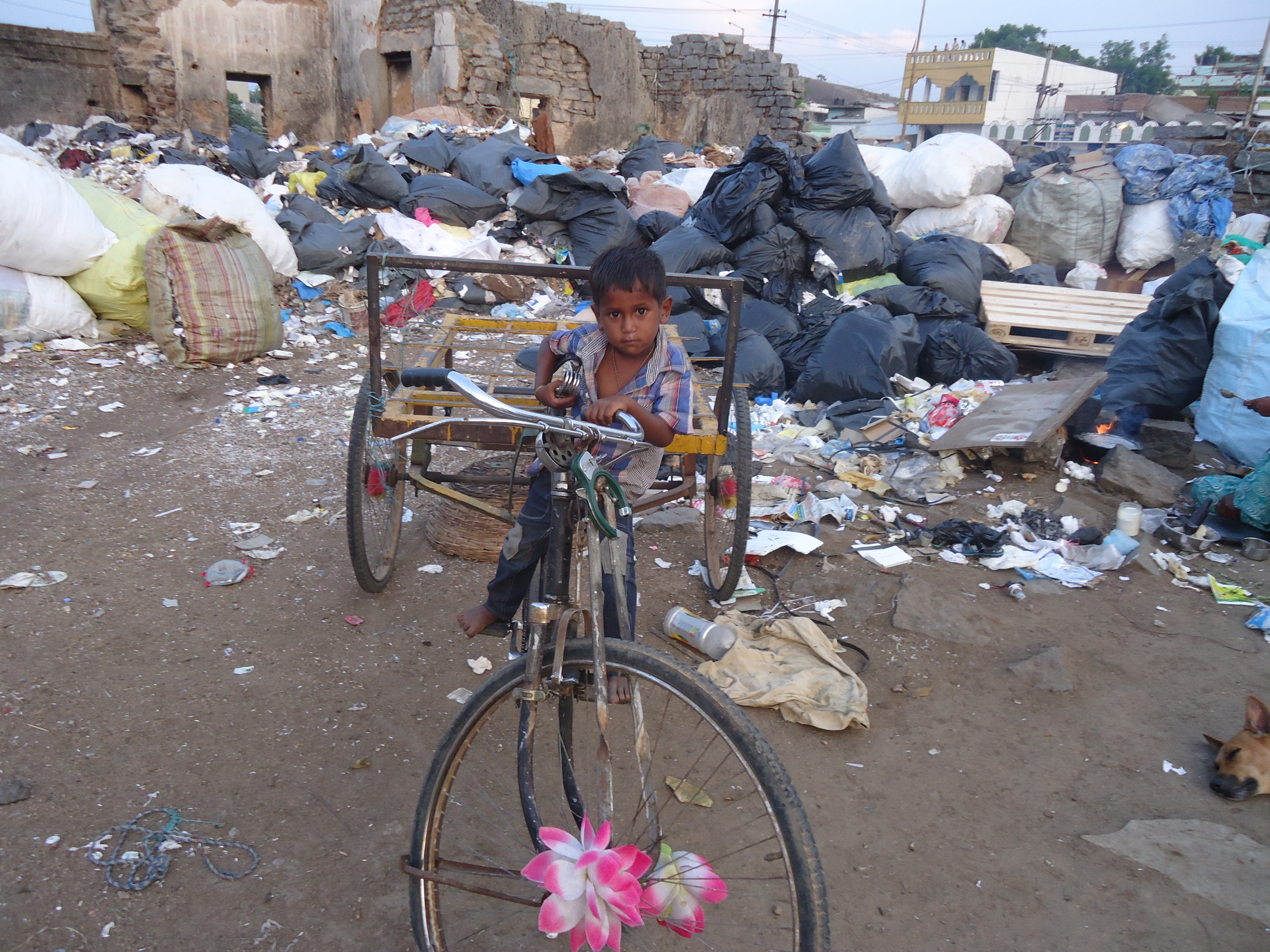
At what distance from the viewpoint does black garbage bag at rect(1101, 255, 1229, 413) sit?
455 cm

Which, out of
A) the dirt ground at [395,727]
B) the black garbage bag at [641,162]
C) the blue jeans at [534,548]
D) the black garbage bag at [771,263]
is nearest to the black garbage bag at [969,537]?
the dirt ground at [395,727]

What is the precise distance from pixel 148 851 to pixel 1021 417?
4.20 m

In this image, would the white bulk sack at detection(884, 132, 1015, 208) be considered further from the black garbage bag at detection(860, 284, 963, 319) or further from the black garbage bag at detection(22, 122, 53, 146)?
the black garbage bag at detection(22, 122, 53, 146)

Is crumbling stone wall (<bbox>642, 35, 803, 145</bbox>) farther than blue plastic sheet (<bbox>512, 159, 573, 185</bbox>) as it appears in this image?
Yes

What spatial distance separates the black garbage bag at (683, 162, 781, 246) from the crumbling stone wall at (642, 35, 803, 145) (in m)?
8.00

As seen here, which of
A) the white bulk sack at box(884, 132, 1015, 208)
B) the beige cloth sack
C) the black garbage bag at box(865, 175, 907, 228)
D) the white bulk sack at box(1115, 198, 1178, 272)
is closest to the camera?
the beige cloth sack

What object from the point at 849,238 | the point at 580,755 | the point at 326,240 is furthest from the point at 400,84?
the point at 580,755

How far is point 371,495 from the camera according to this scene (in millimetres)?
2840

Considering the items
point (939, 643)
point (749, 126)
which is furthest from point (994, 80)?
point (939, 643)

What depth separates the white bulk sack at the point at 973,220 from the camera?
752cm

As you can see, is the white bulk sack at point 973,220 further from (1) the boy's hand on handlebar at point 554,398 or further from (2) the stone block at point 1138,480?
(1) the boy's hand on handlebar at point 554,398

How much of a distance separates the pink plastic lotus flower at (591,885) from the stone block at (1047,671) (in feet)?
6.67

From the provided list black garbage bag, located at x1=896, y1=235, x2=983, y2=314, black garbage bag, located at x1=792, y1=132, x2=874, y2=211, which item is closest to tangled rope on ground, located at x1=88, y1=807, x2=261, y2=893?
black garbage bag, located at x1=896, y1=235, x2=983, y2=314

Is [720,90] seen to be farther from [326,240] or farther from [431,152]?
[326,240]
